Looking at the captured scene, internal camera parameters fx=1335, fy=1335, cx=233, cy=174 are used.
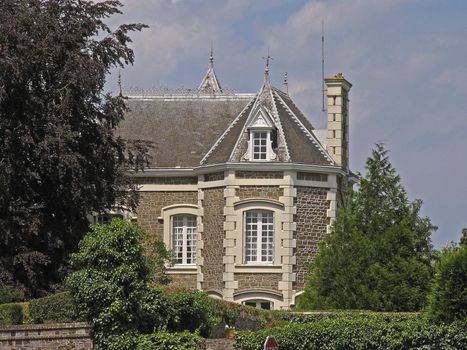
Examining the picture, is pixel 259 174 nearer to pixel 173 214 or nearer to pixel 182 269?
pixel 173 214

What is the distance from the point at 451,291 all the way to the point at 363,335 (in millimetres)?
2096

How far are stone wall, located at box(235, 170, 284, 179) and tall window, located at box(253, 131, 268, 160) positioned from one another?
569mm

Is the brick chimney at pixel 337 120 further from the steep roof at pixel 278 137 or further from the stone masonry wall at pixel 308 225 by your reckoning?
the stone masonry wall at pixel 308 225

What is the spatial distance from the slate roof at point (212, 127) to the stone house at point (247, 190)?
1.8 inches

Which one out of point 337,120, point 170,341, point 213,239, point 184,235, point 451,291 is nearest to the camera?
point 170,341

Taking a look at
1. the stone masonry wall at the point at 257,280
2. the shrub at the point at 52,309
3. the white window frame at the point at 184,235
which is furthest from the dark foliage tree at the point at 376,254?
the shrub at the point at 52,309

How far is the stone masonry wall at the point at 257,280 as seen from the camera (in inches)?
1704

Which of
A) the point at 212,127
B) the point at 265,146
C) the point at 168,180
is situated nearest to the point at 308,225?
the point at 265,146

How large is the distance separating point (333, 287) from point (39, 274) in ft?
27.0

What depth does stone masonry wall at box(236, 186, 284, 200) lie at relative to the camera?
4356 cm

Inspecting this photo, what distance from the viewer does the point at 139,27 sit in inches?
1533

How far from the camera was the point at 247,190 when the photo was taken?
43.8m

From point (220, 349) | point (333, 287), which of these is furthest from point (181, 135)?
point (220, 349)

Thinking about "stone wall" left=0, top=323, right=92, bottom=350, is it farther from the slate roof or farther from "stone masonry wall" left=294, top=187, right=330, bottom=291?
the slate roof
